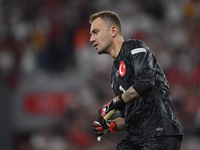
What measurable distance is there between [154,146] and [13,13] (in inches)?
Answer: 452

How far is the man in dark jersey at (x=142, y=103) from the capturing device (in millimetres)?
3482

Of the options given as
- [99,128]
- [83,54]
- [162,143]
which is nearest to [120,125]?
[99,128]

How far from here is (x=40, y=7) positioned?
1335cm

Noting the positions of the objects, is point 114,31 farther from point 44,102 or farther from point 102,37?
point 44,102

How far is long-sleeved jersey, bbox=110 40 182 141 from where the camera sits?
137 inches

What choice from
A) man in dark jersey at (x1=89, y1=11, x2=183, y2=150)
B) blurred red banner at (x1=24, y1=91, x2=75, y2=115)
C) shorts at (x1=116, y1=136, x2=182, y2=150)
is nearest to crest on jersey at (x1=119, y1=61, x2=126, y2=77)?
man in dark jersey at (x1=89, y1=11, x2=183, y2=150)

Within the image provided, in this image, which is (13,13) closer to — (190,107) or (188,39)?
(188,39)

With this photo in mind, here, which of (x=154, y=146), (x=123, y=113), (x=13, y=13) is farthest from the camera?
(x=13, y=13)

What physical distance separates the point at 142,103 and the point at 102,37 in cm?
103

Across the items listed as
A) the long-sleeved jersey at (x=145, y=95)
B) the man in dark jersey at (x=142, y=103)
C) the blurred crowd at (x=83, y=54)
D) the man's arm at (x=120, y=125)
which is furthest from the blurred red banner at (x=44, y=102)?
Result: the long-sleeved jersey at (x=145, y=95)

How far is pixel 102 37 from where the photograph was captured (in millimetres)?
4113

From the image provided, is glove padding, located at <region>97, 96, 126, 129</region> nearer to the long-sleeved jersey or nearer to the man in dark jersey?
the man in dark jersey

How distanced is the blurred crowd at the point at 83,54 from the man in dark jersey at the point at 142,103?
17.5 ft

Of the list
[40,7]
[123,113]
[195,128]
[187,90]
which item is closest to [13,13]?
[40,7]
